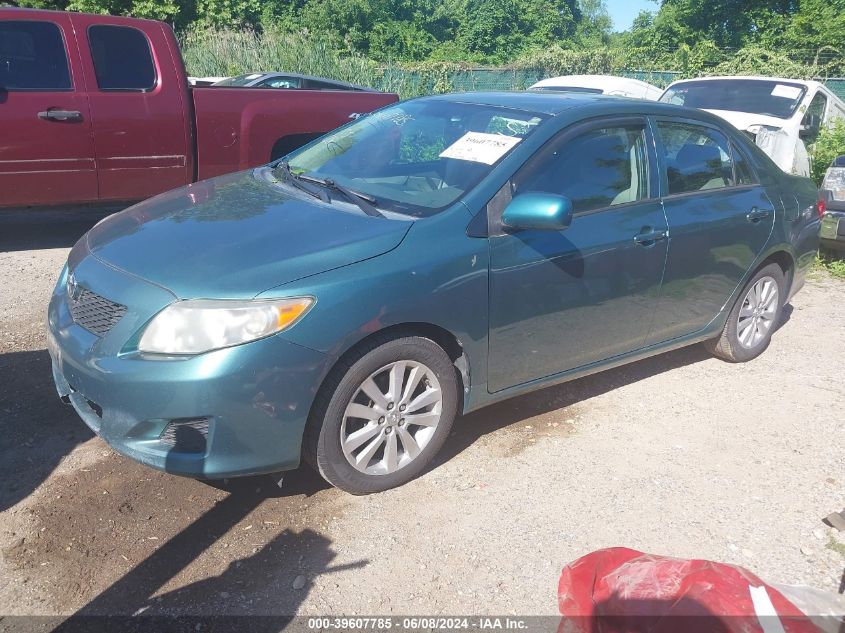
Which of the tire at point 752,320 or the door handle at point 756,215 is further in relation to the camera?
the tire at point 752,320

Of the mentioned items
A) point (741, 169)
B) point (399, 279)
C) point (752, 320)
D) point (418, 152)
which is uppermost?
point (418, 152)

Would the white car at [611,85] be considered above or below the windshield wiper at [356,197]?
below

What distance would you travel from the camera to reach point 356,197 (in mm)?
3824

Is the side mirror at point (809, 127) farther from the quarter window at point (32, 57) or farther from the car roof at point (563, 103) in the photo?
the quarter window at point (32, 57)

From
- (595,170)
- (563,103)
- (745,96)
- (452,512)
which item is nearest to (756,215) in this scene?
(595,170)

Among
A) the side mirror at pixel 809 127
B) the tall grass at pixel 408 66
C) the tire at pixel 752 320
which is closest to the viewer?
the tire at pixel 752 320

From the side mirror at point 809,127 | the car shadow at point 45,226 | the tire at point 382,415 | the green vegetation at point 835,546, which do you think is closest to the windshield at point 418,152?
the tire at point 382,415

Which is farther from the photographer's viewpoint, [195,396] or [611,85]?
[611,85]

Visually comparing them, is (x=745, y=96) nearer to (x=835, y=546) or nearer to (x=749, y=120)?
(x=749, y=120)

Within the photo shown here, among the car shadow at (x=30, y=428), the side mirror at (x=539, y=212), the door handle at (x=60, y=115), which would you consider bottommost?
the car shadow at (x=30, y=428)

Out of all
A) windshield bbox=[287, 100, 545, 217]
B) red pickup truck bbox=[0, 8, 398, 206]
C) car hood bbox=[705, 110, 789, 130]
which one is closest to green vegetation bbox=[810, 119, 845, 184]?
car hood bbox=[705, 110, 789, 130]

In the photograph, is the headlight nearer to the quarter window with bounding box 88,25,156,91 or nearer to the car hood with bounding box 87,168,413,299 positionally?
the car hood with bounding box 87,168,413,299

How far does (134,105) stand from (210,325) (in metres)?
4.43

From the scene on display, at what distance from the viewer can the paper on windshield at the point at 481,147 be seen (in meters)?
3.85
